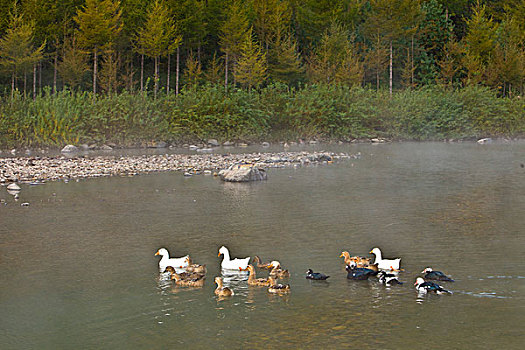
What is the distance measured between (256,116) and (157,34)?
51.9 ft

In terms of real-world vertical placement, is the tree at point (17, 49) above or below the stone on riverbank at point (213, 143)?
above

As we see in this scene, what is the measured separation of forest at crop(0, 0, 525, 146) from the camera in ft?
138

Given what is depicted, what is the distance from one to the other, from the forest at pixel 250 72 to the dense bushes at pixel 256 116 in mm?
100

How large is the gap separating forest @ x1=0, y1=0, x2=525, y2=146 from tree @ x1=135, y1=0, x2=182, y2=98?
145 millimetres

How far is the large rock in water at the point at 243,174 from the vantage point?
22234 mm

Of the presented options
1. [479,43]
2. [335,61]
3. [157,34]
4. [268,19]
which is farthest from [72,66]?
[479,43]

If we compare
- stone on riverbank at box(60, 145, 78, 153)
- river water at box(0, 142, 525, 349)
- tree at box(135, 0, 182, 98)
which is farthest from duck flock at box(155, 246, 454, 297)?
tree at box(135, 0, 182, 98)

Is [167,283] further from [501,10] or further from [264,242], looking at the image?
[501,10]

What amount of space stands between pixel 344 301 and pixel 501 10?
9309 centimetres

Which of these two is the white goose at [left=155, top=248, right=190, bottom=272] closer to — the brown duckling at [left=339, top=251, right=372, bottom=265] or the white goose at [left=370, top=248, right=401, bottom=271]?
the brown duckling at [left=339, top=251, right=372, bottom=265]

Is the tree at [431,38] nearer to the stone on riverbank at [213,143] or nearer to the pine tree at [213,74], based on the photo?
the pine tree at [213,74]

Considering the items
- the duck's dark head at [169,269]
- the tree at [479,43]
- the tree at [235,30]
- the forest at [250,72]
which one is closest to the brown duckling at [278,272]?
the duck's dark head at [169,269]

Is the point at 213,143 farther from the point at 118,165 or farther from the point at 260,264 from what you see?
the point at 260,264

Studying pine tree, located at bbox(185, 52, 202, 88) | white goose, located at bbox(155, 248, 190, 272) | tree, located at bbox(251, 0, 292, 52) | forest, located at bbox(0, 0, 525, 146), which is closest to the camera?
white goose, located at bbox(155, 248, 190, 272)
